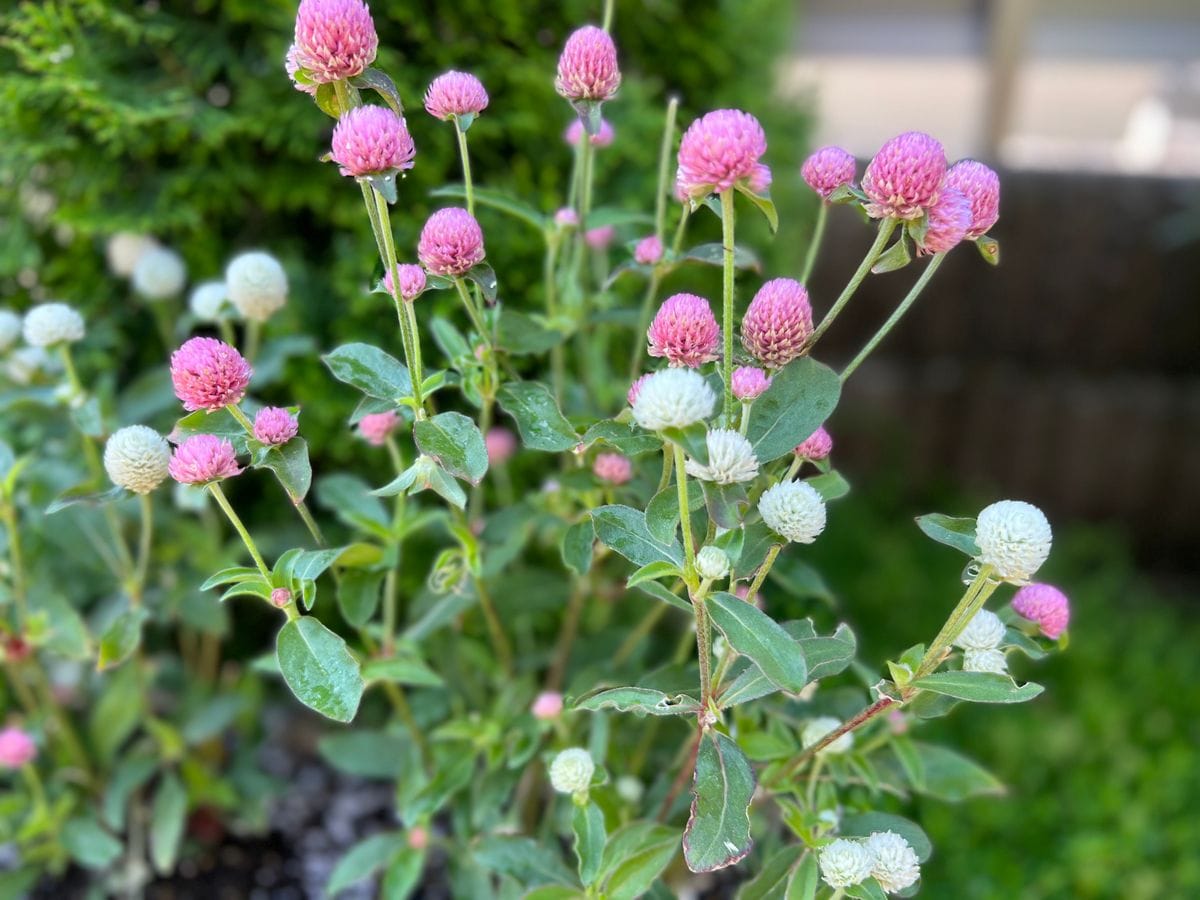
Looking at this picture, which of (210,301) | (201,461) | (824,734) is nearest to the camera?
(201,461)

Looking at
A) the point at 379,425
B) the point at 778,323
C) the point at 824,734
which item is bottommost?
the point at 824,734

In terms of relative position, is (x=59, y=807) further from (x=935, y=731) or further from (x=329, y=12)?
(x=935, y=731)

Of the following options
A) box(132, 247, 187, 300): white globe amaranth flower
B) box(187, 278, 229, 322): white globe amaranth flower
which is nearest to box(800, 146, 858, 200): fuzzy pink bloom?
box(187, 278, 229, 322): white globe amaranth flower

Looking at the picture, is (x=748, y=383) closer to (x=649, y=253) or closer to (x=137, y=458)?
(x=649, y=253)

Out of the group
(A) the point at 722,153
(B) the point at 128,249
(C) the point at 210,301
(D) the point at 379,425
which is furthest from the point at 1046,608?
(B) the point at 128,249

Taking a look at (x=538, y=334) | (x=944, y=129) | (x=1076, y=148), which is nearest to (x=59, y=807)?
(x=538, y=334)

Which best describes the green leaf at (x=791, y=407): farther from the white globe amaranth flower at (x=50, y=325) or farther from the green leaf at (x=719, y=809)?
the white globe amaranth flower at (x=50, y=325)
